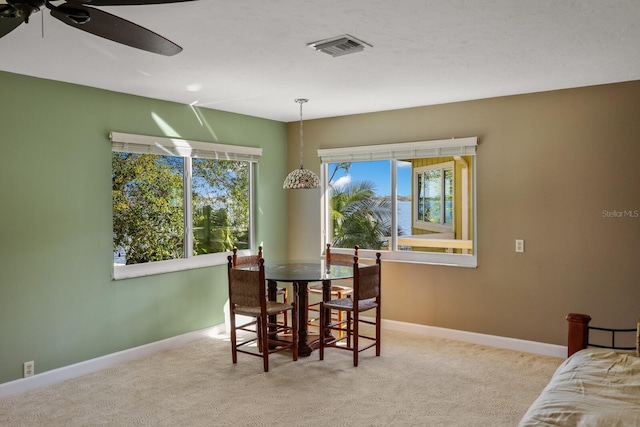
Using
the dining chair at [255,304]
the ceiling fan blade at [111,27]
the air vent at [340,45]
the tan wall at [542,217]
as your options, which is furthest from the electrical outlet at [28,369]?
the tan wall at [542,217]

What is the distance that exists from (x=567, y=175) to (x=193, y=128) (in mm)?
3520

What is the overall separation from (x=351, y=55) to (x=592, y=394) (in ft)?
7.65

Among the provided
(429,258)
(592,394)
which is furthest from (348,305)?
(592,394)

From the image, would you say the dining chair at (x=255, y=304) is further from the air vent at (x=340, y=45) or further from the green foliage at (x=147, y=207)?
the air vent at (x=340, y=45)

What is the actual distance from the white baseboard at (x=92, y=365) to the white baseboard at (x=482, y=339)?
6.57ft

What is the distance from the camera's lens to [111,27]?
1.94 metres

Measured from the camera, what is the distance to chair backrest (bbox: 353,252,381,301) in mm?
4129

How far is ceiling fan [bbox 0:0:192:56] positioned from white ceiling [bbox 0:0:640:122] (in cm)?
40

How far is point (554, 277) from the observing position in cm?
438

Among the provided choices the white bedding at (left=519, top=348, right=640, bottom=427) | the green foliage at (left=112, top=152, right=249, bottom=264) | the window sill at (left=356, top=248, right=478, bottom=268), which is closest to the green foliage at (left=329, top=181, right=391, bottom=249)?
the window sill at (left=356, top=248, right=478, bottom=268)

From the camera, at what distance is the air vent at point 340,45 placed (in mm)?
2889

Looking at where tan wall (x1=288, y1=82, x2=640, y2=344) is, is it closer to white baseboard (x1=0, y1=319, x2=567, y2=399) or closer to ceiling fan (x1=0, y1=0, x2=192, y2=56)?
white baseboard (x1=0, y1=319, x2=567, y2=399)

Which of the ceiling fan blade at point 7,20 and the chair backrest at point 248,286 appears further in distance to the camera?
the chair backrest at point 248,286

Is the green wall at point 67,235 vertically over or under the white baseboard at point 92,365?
over
